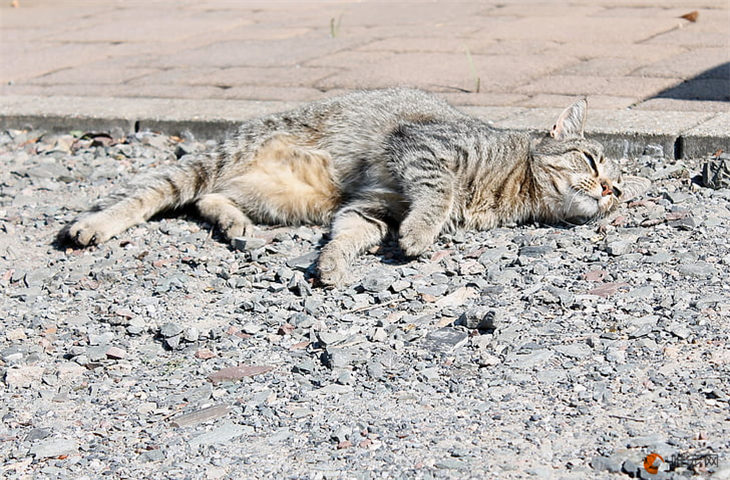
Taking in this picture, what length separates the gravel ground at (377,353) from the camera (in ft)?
8.33

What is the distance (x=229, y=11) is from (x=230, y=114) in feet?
12.7

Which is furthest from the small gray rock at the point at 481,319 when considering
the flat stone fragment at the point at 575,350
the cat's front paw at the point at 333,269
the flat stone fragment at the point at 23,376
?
the flat stone fragment at the point at 23,376

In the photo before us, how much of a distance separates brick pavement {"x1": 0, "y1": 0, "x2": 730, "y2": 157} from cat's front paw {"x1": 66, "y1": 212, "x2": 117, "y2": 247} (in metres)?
1.27

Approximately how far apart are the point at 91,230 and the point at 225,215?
0.59 meters

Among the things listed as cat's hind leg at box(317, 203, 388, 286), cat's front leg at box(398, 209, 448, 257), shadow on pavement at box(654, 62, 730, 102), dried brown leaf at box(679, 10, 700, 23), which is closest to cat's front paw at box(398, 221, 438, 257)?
cat's front leg at box(398, 209, 448, 257)

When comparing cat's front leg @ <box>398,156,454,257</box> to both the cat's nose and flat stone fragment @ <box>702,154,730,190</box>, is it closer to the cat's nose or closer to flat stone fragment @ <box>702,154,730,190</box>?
the cat's nose

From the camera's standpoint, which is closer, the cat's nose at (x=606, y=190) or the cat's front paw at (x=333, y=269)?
the cat's front paw at (x=333, y=269)

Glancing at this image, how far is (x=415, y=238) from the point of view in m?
3.92

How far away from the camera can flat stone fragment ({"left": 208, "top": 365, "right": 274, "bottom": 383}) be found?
9.90 ft

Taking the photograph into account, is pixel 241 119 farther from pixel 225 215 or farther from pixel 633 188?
pixel 633 188

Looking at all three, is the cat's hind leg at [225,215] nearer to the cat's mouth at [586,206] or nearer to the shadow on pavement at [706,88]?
the cat's mouth at [586,206]

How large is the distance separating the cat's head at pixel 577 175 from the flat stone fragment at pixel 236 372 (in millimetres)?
1753

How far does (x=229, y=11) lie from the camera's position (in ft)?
29.7

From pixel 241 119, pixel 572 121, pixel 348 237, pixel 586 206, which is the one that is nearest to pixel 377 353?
pixel 348 237
